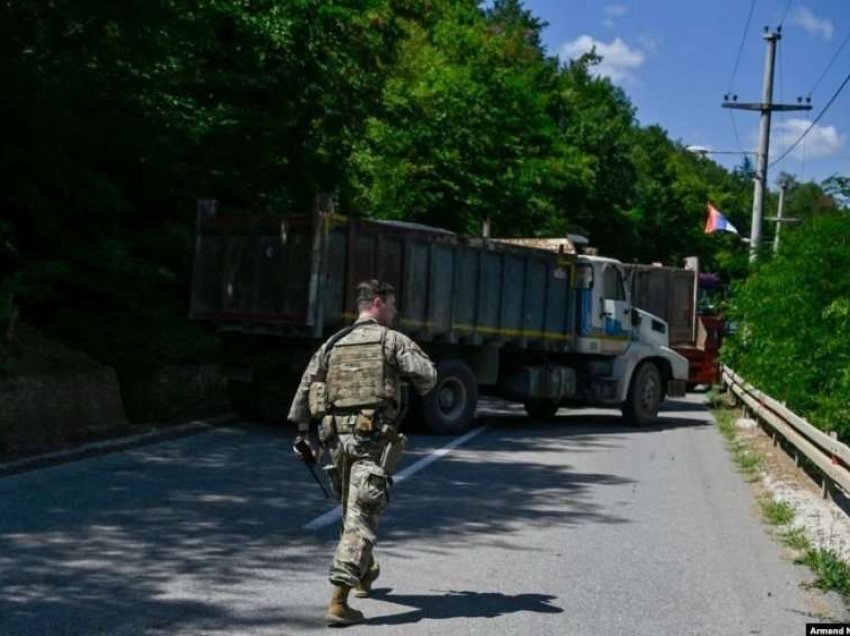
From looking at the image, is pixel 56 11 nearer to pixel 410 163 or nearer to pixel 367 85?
pixel 367 85

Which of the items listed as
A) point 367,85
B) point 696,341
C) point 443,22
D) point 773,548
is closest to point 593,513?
point 773,548

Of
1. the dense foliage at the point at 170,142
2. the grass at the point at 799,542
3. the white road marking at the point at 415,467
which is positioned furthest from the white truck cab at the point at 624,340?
the grass at the point at 799,542

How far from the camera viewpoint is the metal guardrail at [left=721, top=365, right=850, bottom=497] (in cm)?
979

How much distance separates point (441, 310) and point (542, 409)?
4846mm

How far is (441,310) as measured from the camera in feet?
54.3

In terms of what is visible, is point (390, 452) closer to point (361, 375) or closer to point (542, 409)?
point (361, 375)

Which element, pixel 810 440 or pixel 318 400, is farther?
pixel 810 440

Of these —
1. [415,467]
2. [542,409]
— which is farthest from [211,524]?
[542,409]

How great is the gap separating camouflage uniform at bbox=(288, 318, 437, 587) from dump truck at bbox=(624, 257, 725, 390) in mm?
19908

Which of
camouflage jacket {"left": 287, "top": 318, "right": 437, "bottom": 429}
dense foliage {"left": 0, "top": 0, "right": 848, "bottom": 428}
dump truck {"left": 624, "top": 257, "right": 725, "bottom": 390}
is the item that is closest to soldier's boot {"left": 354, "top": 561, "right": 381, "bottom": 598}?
camouflage jacket {"left": 287, "top": 318, "right": 437, "bottom": 429}

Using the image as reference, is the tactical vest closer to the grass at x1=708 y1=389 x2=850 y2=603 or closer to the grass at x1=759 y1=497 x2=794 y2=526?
the grass at x1=708 y1=389 x2=850 y2=603

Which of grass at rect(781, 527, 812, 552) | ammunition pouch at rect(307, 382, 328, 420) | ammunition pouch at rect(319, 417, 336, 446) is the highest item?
ammunition pouch at rect(307, 382, 328, 420)

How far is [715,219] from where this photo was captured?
127 feet

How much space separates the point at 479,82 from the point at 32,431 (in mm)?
21743
